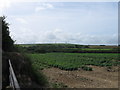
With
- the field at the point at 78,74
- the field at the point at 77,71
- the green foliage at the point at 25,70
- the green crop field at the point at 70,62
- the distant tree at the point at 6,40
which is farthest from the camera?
the green crop field at the point at 70,62

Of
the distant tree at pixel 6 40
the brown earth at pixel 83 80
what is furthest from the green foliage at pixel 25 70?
the brown earth at pixel 83 80

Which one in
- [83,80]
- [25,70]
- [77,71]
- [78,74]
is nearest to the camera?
[25,70]

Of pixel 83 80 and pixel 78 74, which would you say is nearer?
pixel 83 80

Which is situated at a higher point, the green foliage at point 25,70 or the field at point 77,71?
the green foliage at point 25,70

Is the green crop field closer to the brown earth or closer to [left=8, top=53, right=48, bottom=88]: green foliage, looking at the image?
the brown earth

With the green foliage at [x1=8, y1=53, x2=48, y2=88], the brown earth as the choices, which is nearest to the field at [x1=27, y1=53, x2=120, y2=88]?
the brown earth

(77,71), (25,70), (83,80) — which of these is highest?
(25,70)

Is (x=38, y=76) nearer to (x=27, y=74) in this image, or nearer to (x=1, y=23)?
(x=27, y=74)

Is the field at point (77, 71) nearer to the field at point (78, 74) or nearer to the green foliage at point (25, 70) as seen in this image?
the field at point (78, 74)

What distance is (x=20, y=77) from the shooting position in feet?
22.7

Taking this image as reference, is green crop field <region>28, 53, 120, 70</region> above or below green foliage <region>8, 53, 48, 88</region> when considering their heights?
below

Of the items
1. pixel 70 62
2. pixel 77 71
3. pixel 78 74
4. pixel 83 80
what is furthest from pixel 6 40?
pixel 70 62

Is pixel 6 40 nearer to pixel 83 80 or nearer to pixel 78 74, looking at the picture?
pixel 83 80

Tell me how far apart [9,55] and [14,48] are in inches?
68.0
